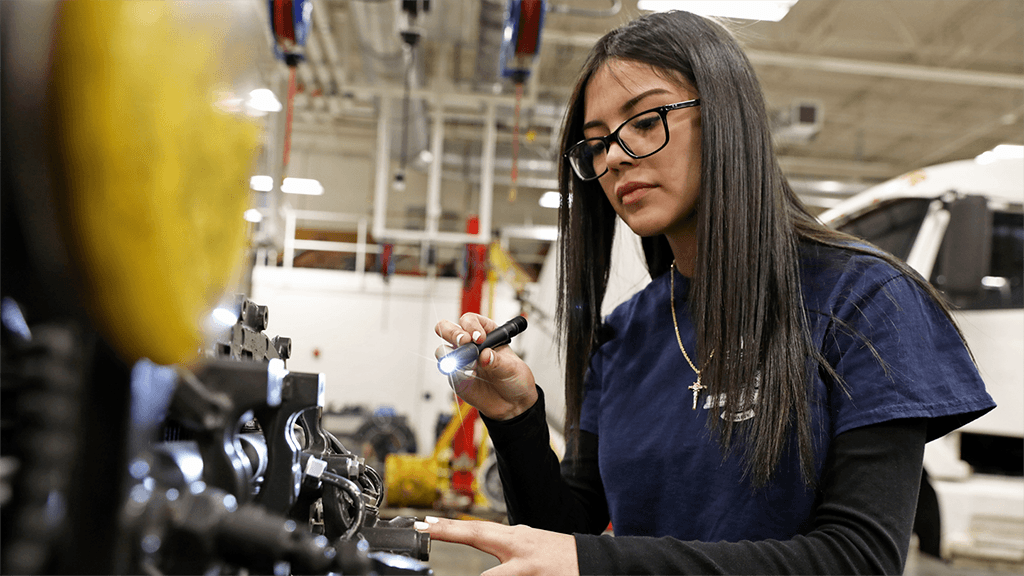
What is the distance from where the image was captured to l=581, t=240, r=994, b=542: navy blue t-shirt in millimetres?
775

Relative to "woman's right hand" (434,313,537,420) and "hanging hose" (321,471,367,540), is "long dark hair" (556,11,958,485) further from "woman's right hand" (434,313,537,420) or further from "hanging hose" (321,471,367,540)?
"hanging hose" (321,471,367,540)

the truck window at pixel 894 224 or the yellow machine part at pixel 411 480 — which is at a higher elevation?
the truck window at pixel 894 224

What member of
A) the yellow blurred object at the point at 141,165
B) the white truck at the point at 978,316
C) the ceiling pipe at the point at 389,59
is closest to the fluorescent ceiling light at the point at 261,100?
the yellow blurred object at the point at 141,165

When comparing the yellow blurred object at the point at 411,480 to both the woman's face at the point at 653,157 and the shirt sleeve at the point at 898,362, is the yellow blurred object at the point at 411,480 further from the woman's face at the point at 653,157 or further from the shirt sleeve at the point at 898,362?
the shirt sleeve at the point at 898,362

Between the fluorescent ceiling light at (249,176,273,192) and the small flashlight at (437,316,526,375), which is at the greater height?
the fluorescent ceiling light at (249,176,273,192)

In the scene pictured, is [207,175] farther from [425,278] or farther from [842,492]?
[425,278]

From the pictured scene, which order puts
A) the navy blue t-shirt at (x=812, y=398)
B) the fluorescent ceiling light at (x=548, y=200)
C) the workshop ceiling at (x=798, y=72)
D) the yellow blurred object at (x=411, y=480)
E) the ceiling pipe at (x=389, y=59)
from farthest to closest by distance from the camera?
the fluorescent ceiling light at (x=548, y=200)
the workshop ceiling at (x=798, y=72)
the yellow blurred object at (x=411, y=480)
the ceiling pipe at (x=389, y=59)
the navy blue t-shirt at (x=812, y=398)

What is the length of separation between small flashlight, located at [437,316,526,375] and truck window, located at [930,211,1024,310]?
2.65 meters

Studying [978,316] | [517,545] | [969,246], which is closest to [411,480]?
[978,316]

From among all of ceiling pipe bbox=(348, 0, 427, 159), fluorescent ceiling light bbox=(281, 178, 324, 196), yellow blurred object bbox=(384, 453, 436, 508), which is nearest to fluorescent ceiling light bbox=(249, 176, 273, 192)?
ceiling pipe bbox=(348, 0, 427, 159)

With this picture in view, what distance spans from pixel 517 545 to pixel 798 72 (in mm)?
8106

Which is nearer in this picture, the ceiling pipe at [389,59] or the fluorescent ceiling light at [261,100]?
the fluorescent ceiling light at [261,100]

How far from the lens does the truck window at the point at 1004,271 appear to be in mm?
2932

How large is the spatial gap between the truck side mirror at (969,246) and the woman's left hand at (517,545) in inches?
107
